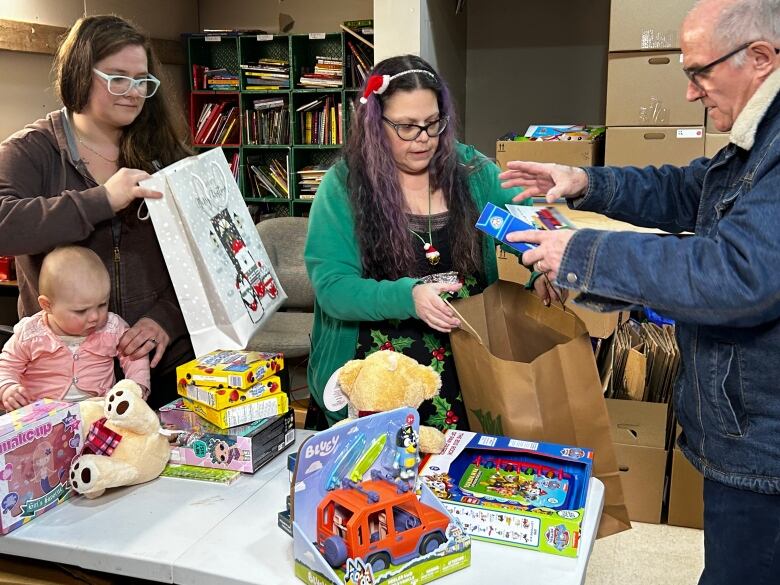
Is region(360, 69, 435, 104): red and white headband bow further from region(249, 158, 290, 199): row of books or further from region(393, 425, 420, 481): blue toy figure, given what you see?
region(249, 158, 290, 199): row of books

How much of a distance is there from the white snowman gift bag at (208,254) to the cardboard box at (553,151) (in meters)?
1.92

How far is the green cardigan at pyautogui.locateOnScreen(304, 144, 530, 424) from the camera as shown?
1.72 meters

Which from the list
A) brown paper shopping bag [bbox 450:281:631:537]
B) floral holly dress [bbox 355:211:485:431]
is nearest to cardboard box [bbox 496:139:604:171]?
floral holly dress [bbox 355:211:485:431]

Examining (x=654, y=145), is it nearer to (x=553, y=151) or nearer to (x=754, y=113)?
(x=553, y=151)

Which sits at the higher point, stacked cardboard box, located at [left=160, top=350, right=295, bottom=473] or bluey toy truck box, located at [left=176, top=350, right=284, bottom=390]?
bluey toy truck box, located at [left=176, top=350, right=284, bottom=390]

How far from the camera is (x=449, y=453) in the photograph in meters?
1.44

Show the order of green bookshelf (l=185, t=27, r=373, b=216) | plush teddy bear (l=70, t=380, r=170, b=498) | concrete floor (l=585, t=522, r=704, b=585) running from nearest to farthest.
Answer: plush teddy bear (l=70, t=380, r=170, b=498), concrete floor (l=585, t=522, r=704, b=585), green bookshelf (l=185, t=27, r=373, b=216)

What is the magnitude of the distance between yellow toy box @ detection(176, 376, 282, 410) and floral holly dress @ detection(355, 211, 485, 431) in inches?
14.5

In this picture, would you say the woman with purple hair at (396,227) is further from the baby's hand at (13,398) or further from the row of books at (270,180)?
the row of books at (270,180)

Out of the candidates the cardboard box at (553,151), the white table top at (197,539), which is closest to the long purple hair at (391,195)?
the white table top at (197,539)

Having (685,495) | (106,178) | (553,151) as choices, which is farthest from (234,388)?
(553,151)

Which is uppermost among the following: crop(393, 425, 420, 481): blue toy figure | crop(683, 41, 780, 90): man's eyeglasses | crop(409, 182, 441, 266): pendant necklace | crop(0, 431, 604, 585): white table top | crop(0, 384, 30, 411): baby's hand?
crop(683, 41, 780, 90): man's eyeglasses

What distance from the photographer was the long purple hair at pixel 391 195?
1839mm

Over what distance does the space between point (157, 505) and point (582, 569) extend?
30.1 inches
